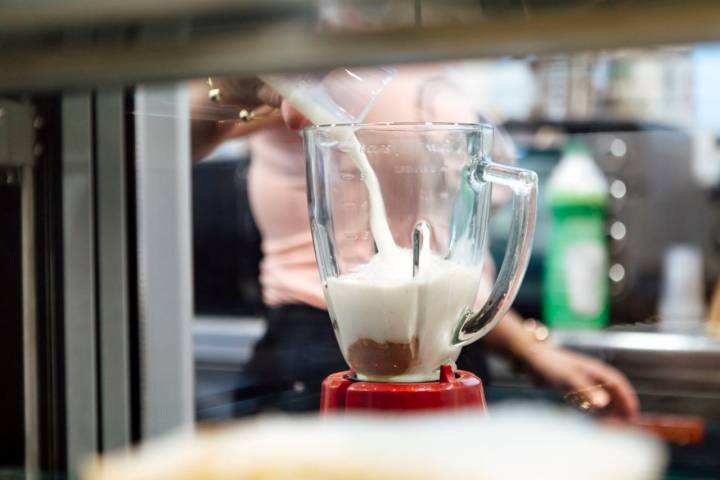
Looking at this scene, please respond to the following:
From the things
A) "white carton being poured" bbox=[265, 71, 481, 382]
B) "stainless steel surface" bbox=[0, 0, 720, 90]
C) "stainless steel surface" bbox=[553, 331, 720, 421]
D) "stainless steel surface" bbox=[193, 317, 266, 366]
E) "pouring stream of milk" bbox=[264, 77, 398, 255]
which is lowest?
"stainless steel surface" bbox=[553, 331, 720, 421]

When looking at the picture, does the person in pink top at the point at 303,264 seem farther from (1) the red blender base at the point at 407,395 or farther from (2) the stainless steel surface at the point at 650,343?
(2) the stainless steel surface at the point at 650,343

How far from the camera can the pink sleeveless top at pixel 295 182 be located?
784 mm

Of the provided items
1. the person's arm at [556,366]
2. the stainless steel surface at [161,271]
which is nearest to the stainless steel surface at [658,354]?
the person's arm at [556,366]

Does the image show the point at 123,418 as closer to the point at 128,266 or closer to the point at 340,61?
the point at 128,266

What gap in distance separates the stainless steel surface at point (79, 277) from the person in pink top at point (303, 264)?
9 cm

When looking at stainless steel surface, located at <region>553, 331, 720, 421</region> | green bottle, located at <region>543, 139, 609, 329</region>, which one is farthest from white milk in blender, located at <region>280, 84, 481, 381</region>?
green bottle, located at <region>543, 139, 609, 329</region>

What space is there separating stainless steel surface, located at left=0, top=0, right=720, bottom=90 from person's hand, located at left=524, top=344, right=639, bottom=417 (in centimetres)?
42

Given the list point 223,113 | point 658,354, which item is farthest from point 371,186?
point 658,354

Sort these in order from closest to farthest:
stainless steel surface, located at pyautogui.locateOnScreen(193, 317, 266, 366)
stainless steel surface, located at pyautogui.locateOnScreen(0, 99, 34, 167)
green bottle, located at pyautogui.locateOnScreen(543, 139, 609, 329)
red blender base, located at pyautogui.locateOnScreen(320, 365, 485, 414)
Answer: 1. red blender base, located at pyautogui.locateOnScreen(320, 365, 485, 414)
2. stainless steel surface, located at pyautogui.locateOnScreen(0, 99, 34, 167)
3. stainless steel surface, located at pyautogui.locateOnScreen(193, 317, 266, 366)
4. green bottle, located at pyautogui.locateOnScreen(543, 139, 609, 329)

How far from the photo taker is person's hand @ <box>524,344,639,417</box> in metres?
0.75

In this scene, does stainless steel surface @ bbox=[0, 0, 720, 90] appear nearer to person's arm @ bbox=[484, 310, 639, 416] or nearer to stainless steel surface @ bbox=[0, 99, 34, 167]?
stainless steel surface @ bbox=[0, 99, 34, 167]

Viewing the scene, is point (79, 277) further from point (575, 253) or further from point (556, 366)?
point (575, 253)

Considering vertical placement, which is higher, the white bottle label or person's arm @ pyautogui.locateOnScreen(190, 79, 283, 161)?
person's arm @ pyautogui.locateOnScreen(190, 79, 283, 161)

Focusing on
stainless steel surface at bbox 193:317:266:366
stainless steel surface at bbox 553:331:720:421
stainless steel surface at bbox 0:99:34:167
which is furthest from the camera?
stainless steel surface at bbox 553:331:720:421
